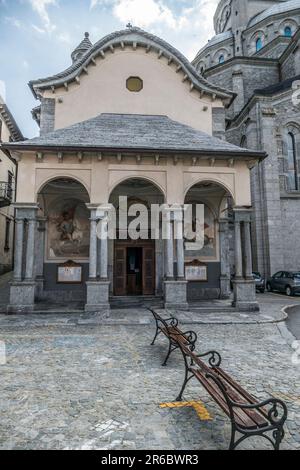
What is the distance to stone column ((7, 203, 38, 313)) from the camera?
11.3 meters

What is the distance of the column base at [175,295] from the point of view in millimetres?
11844

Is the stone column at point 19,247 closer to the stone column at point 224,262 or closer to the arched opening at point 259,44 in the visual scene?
the stone column at point 224,262

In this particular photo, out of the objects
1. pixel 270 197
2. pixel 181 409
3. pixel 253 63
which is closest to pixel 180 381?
pixel 181 409

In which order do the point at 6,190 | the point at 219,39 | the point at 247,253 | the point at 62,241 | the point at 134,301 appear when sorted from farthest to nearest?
the point at 219,39 < the point at 6,190 < the point at 62,241 < the point at 134,301 < the point at 247,253

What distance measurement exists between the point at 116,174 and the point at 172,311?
5701 mm

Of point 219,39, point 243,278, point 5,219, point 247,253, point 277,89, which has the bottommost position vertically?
point 243,278

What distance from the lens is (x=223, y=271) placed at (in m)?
15.5

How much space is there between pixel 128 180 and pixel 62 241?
14.1 ft

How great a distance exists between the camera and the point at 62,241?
48.5ft

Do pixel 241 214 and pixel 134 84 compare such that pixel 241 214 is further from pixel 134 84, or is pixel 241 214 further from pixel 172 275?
pixel 134 84

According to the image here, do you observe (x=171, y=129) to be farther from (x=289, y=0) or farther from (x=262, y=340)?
(x=289, y=0)

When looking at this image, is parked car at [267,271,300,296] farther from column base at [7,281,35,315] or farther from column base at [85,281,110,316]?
column base at [7,281,35,315]

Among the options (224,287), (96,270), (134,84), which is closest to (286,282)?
(224,287)

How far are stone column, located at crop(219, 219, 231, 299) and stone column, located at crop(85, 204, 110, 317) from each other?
6.40 m
